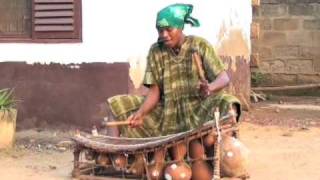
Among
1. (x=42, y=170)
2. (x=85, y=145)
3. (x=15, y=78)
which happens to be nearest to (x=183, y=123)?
(x=85, y=145)

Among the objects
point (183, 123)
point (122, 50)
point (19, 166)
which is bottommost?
point (19, 166)

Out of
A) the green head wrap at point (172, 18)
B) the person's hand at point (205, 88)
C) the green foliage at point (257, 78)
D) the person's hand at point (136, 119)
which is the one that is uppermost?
the green head wrap at point (172, 18)

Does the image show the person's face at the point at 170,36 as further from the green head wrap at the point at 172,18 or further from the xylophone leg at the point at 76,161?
the xylophone leg at the point at 76,161

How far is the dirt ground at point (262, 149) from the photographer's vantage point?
6031mm

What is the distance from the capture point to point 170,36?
5.62 m

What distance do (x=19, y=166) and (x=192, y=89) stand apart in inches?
72.7

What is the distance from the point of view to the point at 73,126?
26.4ft

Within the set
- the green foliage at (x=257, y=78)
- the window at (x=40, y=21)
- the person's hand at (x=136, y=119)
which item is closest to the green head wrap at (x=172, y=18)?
the person's hand at (x=136, y=119)

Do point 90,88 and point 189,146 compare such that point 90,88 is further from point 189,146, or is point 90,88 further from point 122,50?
point 189,146

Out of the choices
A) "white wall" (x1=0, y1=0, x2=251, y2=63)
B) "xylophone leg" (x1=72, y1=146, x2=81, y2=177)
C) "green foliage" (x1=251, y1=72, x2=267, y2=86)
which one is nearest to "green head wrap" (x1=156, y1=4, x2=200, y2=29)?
"xylophone leg" (x1=72, y1=146, x2=81, y2=177)

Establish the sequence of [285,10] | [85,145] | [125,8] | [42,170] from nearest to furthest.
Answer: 1. [85,145]
2. [42,170]
3. [125,8]
4. [285,10]

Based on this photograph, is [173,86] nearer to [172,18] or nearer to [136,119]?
[136,119]

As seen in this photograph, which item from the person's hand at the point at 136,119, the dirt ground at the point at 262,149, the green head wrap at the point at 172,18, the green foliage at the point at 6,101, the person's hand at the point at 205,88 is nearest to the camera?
the person's hand at the point at 205,88

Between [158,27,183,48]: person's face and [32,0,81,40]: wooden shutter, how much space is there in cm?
253
